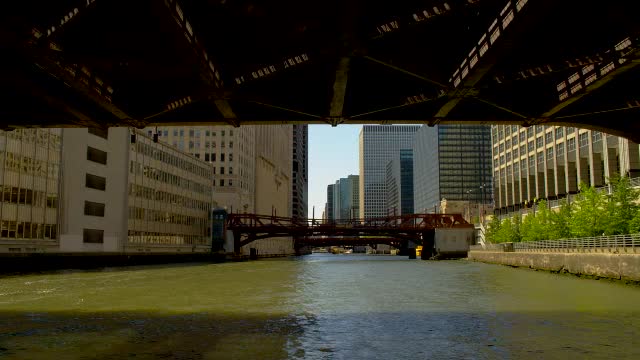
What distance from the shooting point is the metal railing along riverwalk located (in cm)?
4628

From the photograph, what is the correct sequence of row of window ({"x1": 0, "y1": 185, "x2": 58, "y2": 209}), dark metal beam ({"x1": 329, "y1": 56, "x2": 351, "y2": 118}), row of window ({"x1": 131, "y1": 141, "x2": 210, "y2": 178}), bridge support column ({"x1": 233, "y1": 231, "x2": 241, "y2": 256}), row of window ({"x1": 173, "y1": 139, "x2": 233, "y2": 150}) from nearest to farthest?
dark metal beam ({"x1": 329, "y1": 56, "x2": 351, "y2": 118})
row of window ({"x1": 0, "y1": 185, "x2": 58, "y2": 209})
row of window ({"x1": 131, "y1": 141, "x2": 210, "y2": 178})
bridge support column ({"x1": 233, "y1": 231, "x2": 241, "y2": 256})
row of window ({"x1": 173, "y1": 139, "x2": 233, "y2": 150})

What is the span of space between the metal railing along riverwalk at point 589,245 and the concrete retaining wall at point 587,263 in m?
1.79

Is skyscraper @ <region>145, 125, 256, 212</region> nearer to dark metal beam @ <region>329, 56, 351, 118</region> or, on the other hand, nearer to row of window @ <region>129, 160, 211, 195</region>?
row of window @ <region>129, 160, 211, 195</region>

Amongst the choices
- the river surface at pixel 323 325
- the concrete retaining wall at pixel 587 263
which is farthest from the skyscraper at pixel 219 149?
the river surface at pixel 323 325

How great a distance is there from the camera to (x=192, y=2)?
14.2m

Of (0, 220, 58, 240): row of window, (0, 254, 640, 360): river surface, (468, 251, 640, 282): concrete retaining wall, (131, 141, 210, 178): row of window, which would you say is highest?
(131, 141, 210, 178): row of window

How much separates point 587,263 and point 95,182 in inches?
2727

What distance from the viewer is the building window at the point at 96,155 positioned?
284 ft

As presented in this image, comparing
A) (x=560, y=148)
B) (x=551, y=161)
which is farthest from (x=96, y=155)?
(x=551, y=161)

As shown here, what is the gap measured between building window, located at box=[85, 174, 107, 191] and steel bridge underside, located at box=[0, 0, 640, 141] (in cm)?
6809

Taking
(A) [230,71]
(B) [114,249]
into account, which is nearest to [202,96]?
(A) [230,71]

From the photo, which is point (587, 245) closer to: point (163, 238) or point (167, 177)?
point (163, 238)

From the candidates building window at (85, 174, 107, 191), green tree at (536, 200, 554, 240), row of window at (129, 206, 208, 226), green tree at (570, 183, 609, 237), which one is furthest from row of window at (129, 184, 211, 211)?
green tree at (570, 183, 609, 237)

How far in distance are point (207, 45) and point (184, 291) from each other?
2596 cm
